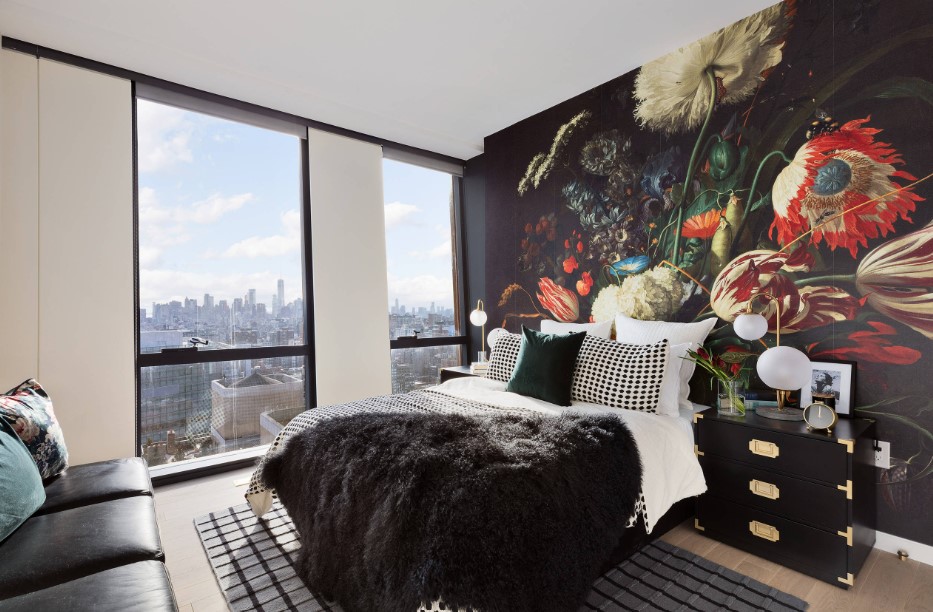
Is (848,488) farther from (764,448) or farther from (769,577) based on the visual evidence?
(769,577)

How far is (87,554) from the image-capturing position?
1.36 m

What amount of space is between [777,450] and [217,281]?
3.59m

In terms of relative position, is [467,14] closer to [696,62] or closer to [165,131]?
[696,62]

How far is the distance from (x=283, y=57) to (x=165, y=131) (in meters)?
1.03

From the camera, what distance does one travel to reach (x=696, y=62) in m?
2.86

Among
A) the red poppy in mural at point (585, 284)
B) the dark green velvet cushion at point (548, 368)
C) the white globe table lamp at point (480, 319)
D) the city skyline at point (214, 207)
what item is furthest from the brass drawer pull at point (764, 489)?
the city skyline at point (214, 207)

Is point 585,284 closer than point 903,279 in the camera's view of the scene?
No

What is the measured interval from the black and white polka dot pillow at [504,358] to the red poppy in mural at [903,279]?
1843 millimetres

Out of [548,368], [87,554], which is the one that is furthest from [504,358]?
[87,554]

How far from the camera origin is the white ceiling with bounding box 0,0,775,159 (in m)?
2.51

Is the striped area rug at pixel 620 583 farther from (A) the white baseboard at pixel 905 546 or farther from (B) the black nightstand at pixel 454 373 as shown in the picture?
(B) the black nightstand at pixel 454 373

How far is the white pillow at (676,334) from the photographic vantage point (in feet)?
8.62

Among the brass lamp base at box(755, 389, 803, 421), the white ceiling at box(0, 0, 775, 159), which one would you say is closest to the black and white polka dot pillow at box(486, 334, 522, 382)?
the brass lamp base at box(755, 389, 803, 421)

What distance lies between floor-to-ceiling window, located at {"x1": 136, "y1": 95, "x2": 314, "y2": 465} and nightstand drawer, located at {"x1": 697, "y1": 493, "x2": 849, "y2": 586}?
2.92 m
